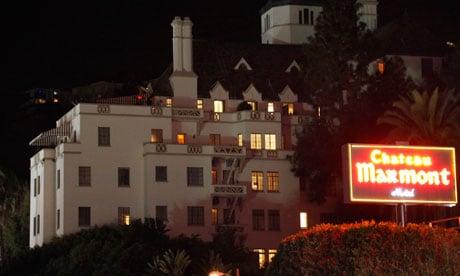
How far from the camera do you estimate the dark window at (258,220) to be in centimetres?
12038

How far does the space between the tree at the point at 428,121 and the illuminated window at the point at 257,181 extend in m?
20.2

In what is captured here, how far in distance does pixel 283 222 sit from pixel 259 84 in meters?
16.0

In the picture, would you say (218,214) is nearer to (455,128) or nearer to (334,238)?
(455,128)

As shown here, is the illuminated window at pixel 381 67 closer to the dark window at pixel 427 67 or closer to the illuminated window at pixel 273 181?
the dark window at pixel 427 67

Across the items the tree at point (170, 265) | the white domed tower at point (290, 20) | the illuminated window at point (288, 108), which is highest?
the white domed tower at point (290, 20)

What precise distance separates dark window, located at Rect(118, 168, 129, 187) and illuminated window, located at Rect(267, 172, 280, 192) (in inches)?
544

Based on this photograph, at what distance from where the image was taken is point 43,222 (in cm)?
11988

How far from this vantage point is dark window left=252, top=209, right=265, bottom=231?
12038 cm

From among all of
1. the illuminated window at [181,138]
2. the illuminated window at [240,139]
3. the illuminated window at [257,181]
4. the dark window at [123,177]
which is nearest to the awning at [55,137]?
the dark window at [123,177]

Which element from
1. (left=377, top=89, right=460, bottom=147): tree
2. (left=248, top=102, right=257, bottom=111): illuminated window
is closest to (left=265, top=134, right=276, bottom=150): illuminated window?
(left=248, top=102, right=257, bottom=111): illuminated window

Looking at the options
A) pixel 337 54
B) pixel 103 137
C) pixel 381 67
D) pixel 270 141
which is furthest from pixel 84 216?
pixel 381 67

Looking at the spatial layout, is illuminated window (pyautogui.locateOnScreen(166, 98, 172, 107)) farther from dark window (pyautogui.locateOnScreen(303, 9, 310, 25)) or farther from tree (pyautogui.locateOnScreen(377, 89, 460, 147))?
dark window (pyautogui.locateOnScreen(303, 9, 310, 25))

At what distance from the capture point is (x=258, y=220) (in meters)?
121

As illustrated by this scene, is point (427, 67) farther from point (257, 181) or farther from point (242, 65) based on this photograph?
point (257, 181)
